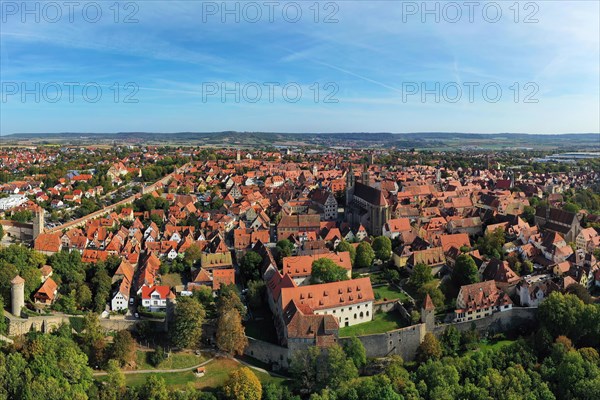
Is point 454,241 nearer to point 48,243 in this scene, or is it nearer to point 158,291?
point 158,291

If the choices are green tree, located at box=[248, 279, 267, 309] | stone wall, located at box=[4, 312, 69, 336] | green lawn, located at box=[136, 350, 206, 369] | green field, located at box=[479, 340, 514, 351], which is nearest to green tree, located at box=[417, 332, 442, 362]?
green field, located at box=[479, 340, 514, 351]

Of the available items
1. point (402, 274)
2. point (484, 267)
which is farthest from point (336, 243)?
point (484, 267)

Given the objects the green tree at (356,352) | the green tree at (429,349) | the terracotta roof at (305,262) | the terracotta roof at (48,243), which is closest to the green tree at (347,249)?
the terracotta roof at (305,262)

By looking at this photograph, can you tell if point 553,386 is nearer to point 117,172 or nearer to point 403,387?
point 403,387

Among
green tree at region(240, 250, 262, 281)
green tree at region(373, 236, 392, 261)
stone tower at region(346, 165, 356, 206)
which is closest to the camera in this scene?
green tree at region(240, 250, 262, 281)

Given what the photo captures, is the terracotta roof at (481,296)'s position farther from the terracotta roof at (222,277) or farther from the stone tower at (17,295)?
the stone tower at (17,295)

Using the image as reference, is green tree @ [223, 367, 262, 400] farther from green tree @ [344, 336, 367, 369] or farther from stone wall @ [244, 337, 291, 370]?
green tree @ [344, 336, 367, 369]
